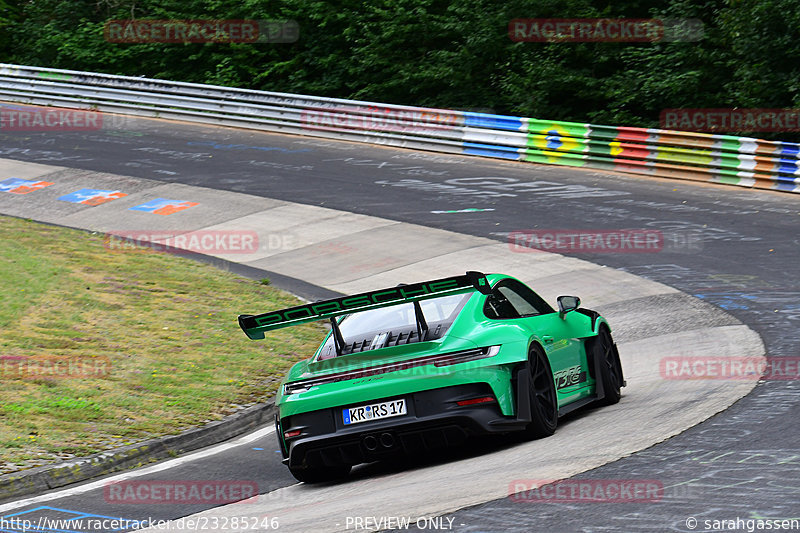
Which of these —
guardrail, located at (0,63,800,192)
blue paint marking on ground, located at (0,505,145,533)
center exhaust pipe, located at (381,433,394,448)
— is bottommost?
blue paint marking on ground, located at (0,505,145,533)

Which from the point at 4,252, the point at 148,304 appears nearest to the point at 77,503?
the point at 148,304

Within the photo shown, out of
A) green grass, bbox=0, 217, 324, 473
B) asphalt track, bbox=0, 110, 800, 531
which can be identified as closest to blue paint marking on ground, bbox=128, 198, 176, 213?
asphalt track, bbox=0, 110, 800, 531

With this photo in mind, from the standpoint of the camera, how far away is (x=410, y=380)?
7.67 m

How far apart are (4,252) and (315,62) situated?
18.8 metres

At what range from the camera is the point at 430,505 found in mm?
6559

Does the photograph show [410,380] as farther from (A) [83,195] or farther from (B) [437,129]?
(B) [437,129]

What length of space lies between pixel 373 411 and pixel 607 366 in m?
2.80

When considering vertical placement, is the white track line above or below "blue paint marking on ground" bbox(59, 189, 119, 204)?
below

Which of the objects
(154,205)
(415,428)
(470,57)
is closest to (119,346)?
(415,428)

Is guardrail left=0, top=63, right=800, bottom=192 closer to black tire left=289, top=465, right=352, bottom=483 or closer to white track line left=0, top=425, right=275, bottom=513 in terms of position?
white track line left=0, top=425, right=275, bottom=513

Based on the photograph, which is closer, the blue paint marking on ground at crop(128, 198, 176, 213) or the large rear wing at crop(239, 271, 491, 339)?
the large rear wing at crop(239, 271, 491, 339)

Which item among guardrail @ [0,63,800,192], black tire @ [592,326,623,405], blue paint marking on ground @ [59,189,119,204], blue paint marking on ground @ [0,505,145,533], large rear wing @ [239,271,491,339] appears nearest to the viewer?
blue paint marking on ground @ [0,505,145,533]

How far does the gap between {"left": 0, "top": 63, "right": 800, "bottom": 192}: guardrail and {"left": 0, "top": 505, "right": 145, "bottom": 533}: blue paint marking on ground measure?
1672 centimetres

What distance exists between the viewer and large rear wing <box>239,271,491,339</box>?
7.34 metres
